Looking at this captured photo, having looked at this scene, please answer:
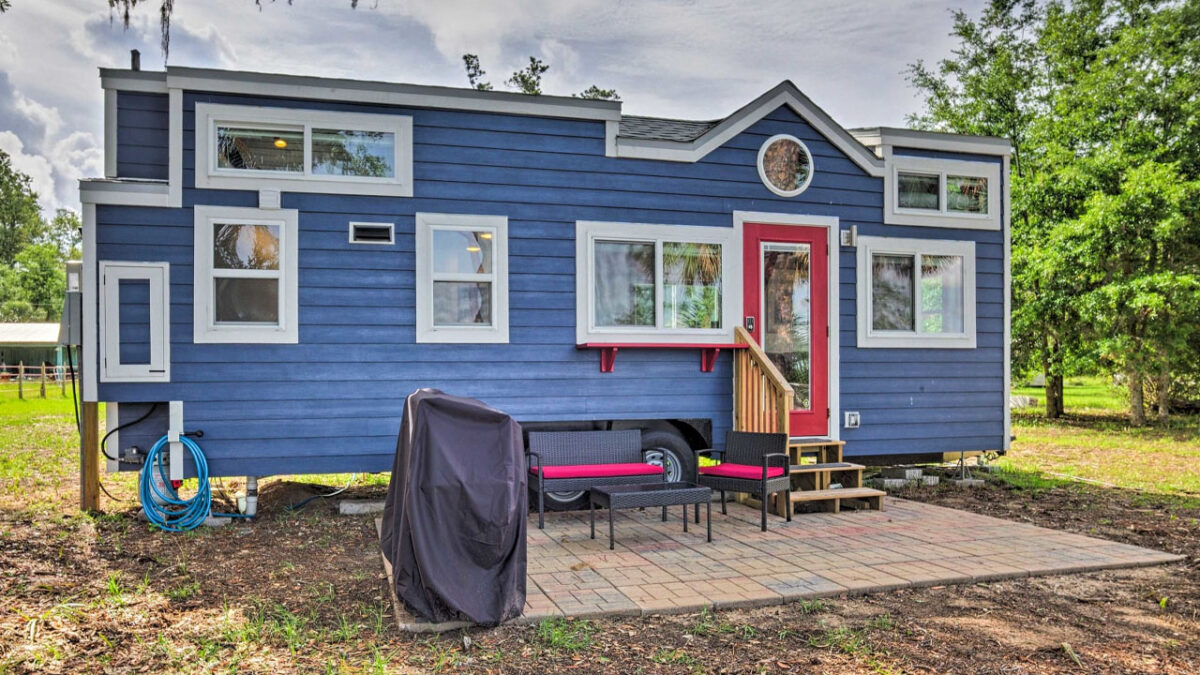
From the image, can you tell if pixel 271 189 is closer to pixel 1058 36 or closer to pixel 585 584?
pixel 585 584

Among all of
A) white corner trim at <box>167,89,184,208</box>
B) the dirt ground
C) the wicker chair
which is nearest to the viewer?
the dirt ground

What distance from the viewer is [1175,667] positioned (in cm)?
350

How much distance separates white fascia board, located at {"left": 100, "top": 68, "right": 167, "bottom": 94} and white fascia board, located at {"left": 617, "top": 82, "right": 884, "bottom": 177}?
373 cm

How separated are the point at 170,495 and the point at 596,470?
10.7 ft

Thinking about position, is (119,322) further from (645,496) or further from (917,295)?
(917,295)

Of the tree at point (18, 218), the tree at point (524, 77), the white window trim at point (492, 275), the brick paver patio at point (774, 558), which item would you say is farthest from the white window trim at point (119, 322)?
the tree at point (18, 218)

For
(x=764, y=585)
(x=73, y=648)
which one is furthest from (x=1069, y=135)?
(x=73, y=648)

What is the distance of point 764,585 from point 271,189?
4.82m

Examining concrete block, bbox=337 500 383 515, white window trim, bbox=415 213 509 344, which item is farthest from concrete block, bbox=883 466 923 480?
concrete block, bbox=337 500 383 515

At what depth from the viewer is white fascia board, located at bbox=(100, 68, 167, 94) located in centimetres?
656

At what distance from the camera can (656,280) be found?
24.9 feet

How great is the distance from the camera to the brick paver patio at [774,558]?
439 cm

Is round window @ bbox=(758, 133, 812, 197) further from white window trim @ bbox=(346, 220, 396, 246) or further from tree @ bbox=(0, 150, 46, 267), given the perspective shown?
tree @ bbox=(0, 150, 46, 267)

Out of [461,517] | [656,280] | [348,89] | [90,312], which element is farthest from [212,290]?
[461,517]
